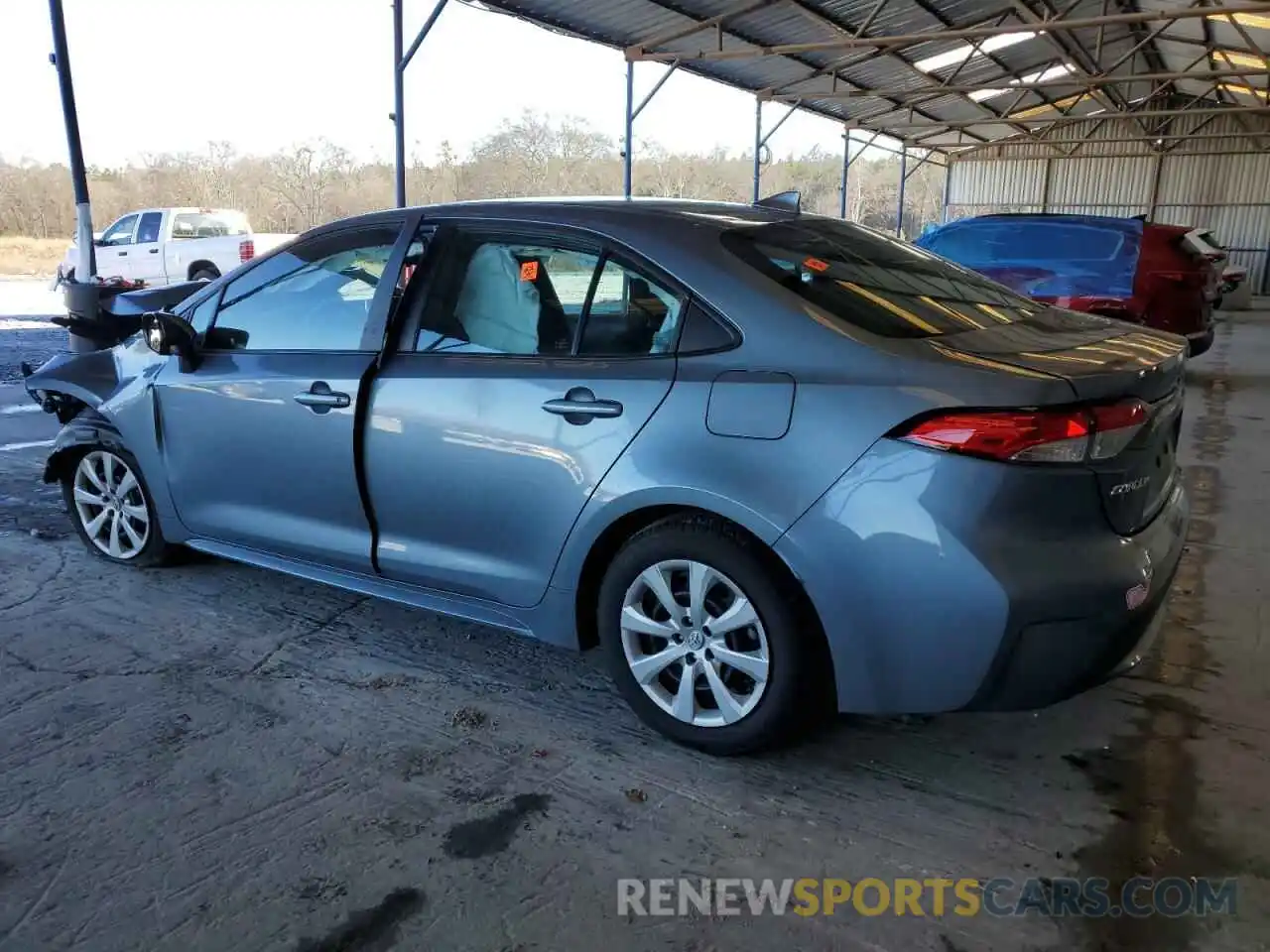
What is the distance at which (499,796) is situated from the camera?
2.50 metres

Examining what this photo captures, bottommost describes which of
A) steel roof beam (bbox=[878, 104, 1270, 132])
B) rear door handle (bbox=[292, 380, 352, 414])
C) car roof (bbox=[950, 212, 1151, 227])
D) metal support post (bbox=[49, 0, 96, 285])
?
rear door handle (bbox=[292, 380, 352, 414])

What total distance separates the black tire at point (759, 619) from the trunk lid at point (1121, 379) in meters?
0.79

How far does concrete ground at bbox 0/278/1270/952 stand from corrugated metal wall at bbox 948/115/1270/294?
87.9 ft

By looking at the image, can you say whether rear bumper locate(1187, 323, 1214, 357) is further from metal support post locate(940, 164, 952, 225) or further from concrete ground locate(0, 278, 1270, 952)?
metal support post locate(940, 164, 952, 225)

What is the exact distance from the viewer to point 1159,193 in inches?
1038

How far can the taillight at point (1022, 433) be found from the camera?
2162 mm

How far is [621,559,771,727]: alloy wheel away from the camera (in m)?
2.53

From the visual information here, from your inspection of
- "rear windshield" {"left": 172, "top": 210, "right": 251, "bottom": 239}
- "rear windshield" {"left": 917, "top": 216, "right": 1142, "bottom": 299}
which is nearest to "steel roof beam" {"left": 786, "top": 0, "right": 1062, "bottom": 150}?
"rear windshield" {"left": 917, "top": 216, "right": 1142, "bottom": 299}

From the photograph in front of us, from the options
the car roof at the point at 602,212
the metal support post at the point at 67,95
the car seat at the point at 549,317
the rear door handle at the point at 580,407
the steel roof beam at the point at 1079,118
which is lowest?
the rear door handle at the point at 580,407

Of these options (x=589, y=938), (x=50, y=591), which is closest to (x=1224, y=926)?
(x=589, y=938)

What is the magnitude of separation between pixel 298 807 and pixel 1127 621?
2.14 meters

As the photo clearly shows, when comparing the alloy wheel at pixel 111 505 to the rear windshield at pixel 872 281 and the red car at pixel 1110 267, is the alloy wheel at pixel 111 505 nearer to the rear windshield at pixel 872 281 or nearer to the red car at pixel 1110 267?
the rear windshield at pixel 872 281

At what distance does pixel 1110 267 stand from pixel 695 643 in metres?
7.47

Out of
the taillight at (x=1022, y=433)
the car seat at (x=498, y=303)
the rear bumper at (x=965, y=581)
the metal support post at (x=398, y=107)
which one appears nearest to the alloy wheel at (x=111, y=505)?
the car seat at (x=498, y=303)
